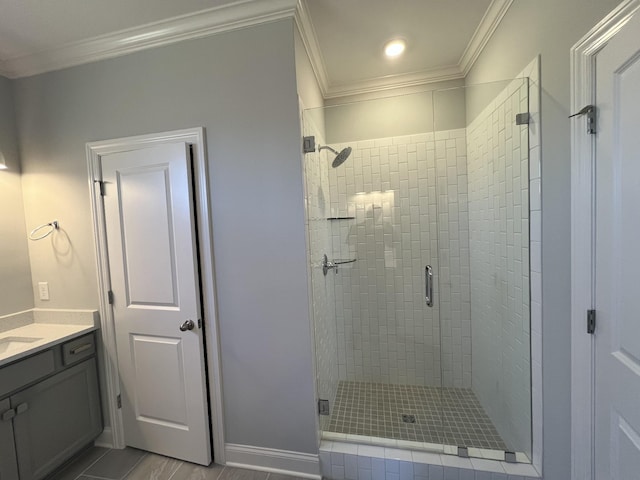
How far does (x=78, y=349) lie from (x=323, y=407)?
1.67 meters

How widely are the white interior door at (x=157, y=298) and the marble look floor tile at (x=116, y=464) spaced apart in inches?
2.3

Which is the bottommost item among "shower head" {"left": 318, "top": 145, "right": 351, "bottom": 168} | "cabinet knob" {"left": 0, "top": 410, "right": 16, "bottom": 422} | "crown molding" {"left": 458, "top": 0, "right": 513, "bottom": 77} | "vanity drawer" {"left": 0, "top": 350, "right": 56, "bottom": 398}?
"cabinet knob" {"left": 0, "top": 410, "right": 16, "bottom": 422}

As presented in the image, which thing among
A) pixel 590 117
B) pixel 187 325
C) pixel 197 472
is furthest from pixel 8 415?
pixel 590 117

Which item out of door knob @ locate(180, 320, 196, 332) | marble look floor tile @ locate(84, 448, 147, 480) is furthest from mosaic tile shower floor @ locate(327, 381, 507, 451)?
marble look floor tile @ locate(84, 448, 147, 480)

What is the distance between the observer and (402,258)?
2342 mm

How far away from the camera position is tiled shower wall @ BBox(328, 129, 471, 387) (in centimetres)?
219

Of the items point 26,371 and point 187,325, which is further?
point 187,325

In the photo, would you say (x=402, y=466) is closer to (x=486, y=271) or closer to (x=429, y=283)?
(x=429, y=283)

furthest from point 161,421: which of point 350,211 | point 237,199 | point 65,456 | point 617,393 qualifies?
point 617,393

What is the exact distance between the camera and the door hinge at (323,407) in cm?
168

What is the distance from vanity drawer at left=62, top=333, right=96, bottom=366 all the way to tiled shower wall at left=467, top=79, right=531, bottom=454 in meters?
2.78

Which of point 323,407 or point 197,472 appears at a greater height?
point 323,407

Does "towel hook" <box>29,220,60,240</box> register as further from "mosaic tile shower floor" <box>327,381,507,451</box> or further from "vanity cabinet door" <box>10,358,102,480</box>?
"mosaic tile shower floor" <box>327,381,507,451</box>

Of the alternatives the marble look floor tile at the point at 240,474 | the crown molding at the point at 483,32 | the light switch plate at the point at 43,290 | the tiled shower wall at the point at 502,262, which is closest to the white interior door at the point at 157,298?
the marble look floor tile at the point at 240,474
